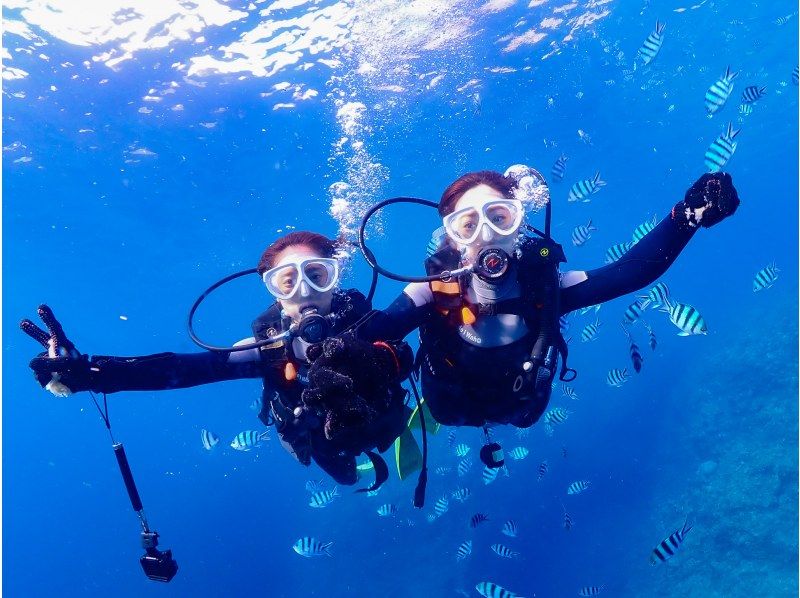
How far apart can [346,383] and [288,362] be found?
158 centimetres

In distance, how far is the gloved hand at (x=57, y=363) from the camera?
11.0 feet

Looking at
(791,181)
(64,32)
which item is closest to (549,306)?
(64,32)

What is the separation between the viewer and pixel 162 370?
3971 mm

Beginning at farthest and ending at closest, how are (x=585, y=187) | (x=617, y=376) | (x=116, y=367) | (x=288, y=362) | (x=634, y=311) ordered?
(x=585, y=187), (x=617, y=376), (x=634, y=311), (x=288, y=362), (x=116, y=367)

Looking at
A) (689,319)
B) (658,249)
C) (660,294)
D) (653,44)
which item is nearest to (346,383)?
(658,249)

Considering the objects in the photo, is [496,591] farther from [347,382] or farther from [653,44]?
[653,44]

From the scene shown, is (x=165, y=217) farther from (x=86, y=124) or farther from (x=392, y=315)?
(x=392, y=315)

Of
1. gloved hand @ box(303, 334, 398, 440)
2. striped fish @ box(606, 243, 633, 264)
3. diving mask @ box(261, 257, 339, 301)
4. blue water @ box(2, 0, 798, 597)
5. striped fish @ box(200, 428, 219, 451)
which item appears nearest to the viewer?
gloved hand @ box(303, 334, 398, 440)

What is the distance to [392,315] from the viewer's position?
13.0 feet

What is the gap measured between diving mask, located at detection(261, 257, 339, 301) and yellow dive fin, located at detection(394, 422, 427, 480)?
A: 7.90 ft

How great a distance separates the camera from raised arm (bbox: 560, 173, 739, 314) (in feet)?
11.6

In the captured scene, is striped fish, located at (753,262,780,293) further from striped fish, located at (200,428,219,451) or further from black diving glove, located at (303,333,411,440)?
striped fish, located at (200,428,219,451)

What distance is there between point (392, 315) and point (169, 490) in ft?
150

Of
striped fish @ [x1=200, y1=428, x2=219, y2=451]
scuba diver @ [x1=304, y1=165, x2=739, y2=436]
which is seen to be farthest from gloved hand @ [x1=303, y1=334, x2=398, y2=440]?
striped fish @ [x1=200, y1=428, x2=219, y2=451]
